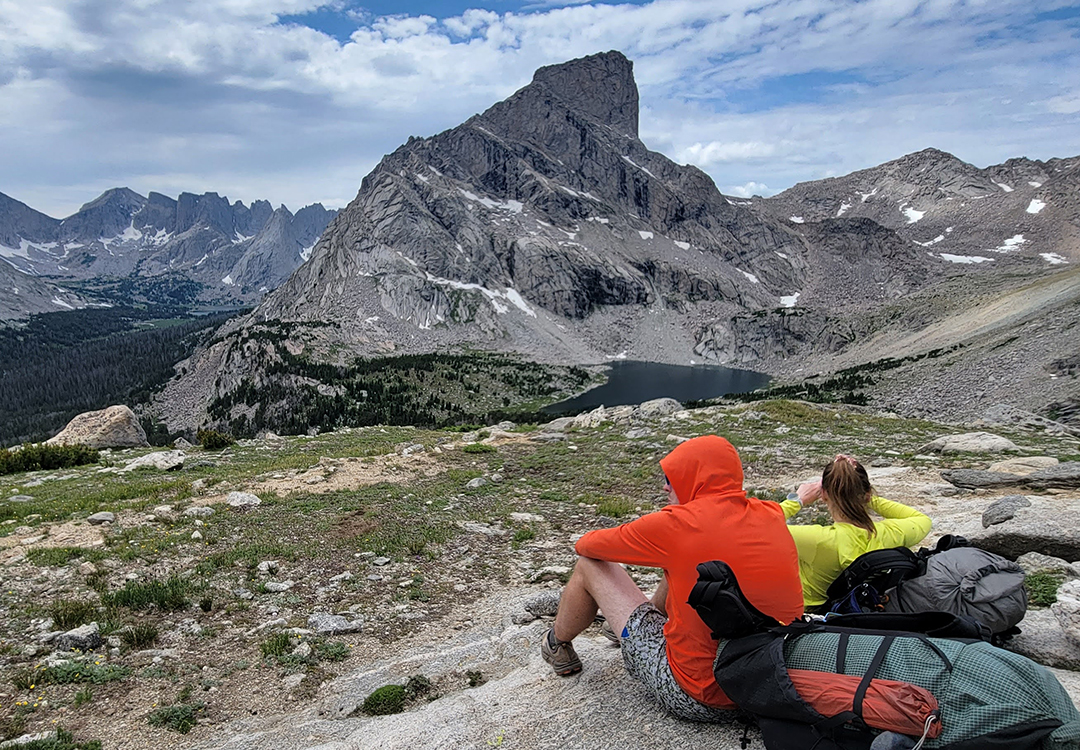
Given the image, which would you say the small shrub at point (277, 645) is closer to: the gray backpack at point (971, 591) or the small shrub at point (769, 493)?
the gray backpack at point (971, 591)

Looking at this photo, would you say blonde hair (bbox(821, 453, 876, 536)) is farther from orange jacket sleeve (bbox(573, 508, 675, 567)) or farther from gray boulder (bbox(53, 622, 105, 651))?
gray boulder (bbox(53, 622, 105, 651))

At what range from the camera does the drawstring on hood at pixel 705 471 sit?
5074 millimetres

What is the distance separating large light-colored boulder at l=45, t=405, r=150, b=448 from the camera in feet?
122

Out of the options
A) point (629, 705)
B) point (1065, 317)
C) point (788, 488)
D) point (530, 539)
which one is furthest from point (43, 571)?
point (1065, 317)

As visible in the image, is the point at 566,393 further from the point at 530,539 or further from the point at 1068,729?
the point at 1068,729

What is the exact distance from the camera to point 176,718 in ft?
20.9

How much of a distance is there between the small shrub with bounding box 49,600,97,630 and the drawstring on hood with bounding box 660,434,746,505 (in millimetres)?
8885

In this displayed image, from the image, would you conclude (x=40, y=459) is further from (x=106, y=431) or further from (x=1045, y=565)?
(x=1045, y=565)

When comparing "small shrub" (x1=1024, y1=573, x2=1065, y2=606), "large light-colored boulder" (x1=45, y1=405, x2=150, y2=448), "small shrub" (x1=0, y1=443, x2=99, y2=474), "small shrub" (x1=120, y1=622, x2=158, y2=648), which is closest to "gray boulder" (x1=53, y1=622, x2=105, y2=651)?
"small shrub" (x1=120, y1=622, x2=158, y2=648)

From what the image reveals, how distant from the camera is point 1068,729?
3.52 m

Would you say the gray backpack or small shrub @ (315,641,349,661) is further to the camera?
small shrub @ (315,641,349,661)

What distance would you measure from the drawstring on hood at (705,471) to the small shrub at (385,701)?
4253mm

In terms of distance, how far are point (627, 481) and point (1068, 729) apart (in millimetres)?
14445

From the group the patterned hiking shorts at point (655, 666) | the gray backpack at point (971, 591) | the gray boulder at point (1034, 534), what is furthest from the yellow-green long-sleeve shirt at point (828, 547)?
the gray boulder at point (1034, 534)
